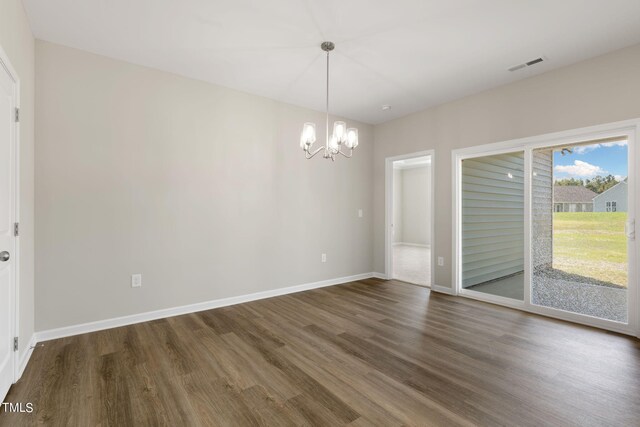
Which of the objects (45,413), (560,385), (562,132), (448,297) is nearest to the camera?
(45,413)

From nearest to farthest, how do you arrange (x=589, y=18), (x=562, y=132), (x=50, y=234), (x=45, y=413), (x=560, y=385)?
1. (x=45, y=413)
2. (x=560, y=385)
3. (x=589, y=18)
4. (x=50, y=234)
5. (x=562, y=132)

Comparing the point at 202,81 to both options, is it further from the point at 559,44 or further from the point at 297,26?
the point at 559,44

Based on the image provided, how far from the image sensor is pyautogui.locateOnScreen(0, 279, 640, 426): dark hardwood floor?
1.81 metres

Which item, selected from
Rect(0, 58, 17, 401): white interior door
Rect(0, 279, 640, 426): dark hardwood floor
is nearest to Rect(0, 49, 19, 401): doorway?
Rect(0, 58, 17, 401): white interior door

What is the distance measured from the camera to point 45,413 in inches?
71.6

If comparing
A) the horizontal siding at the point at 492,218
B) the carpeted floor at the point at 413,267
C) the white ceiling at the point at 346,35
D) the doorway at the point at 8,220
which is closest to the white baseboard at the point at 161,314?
the doorway at the point at 8,220

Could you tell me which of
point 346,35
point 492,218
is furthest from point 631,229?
point 346,35

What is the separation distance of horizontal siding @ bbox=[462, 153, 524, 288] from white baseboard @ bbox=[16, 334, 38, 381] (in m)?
4.93

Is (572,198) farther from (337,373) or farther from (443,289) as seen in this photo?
(337,373)

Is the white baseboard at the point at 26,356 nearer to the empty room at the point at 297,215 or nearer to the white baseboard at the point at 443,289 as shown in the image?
the empty room at the point at 297,215

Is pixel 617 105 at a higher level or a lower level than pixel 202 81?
lower

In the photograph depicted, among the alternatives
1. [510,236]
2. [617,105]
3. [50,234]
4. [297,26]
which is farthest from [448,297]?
[50,234]

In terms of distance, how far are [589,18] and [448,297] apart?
340cm

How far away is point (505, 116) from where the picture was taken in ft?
12.7
